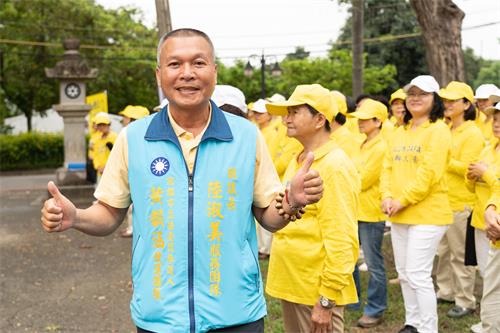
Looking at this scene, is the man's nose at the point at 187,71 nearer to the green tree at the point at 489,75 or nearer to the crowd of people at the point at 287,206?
the crowd of people at the point at 287,206

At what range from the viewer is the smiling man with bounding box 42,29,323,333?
2.22 m

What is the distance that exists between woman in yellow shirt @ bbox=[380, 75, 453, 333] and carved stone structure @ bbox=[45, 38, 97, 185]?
11549 mm

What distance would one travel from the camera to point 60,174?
1518 centimetres

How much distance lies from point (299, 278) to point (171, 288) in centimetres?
136

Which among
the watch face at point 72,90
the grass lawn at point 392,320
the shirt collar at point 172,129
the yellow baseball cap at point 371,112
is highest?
the watch face at point 72,90

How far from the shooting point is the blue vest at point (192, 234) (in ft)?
7.32

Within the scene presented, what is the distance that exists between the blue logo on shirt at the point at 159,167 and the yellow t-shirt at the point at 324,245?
1249 millimetres

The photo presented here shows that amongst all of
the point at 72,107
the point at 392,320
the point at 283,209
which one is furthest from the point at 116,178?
the point at 72,107

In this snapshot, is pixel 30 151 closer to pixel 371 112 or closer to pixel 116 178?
pixel 371 112

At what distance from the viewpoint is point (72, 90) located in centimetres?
1523

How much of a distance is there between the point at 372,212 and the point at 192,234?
343 cm

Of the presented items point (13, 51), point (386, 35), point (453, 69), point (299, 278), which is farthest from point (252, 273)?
point (386, 35)

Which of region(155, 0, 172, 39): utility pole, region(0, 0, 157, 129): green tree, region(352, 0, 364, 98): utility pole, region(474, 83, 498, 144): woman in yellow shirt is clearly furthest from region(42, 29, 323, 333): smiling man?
region(0, 0, 157, 129): green tree

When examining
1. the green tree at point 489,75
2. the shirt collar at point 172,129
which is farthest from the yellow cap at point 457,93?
the green tree at point 489,75
